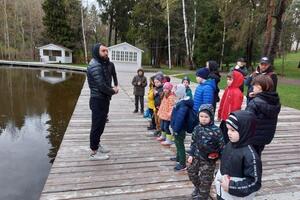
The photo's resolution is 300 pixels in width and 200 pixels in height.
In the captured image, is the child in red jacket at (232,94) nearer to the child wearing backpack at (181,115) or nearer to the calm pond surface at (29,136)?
the child wearing backpack at (181,115)

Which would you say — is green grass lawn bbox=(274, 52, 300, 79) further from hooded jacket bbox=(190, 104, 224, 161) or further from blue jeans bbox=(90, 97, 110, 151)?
hooded jacket bbox=(190, 104, 224, 161)

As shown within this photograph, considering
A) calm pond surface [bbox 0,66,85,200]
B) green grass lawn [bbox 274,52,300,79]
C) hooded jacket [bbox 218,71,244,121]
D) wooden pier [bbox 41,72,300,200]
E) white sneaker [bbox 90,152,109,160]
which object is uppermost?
hooded jacket [bbox 218,71,244,121]

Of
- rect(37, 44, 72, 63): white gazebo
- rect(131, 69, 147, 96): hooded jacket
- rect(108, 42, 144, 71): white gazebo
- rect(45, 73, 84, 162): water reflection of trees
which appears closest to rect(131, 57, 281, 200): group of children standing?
rect(131, 69, 147, 96): hooded jacket

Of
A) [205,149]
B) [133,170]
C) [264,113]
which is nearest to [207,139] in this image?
[205,149]

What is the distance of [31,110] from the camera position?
441 inches

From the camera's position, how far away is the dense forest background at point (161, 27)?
25.0m

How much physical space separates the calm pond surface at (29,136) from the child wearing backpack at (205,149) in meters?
3.08

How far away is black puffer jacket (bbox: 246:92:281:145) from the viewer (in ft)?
9.46

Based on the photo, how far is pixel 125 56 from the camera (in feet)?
95.4

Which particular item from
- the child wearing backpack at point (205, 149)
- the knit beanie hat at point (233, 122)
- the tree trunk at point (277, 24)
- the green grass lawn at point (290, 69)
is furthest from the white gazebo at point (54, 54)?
the knit beanie hat at point (233, 122)

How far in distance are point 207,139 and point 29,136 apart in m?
6.37

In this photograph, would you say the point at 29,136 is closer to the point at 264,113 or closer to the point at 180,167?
the point at 180,167

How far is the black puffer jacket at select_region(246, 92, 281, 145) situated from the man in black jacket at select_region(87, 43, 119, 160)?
81.7 inches

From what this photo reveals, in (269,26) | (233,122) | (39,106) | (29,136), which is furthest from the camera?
(269,26)
